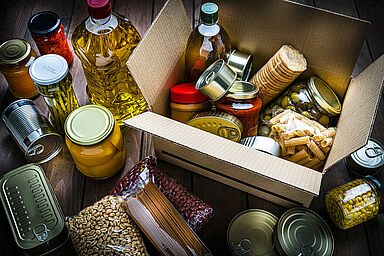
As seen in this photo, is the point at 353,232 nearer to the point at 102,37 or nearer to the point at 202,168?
the point at 202,168

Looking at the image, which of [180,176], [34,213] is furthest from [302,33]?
[34,213]

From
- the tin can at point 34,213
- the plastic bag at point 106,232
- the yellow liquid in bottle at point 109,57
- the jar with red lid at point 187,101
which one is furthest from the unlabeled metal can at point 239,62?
the tin can at point 34,213

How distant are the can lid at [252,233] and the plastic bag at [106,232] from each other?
0.22 metres

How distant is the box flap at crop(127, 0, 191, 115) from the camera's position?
2.97ft

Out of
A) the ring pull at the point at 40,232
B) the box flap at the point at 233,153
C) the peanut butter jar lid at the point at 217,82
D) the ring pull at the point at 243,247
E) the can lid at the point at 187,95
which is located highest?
the peanut butter jar lid at the point at 217,82

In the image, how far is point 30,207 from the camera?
893mm

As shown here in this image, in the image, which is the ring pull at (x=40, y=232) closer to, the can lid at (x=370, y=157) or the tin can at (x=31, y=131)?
the tin can at (x=31, y=131)

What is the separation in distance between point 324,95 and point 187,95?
1.31 ft

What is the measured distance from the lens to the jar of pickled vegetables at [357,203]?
2.97 ft

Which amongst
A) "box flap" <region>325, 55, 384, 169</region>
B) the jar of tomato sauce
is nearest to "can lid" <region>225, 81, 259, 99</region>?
the jar of tomato sauce

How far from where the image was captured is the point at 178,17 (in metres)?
1.04

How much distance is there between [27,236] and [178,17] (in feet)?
2.27

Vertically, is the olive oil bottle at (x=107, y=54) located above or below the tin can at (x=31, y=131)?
Answer: above

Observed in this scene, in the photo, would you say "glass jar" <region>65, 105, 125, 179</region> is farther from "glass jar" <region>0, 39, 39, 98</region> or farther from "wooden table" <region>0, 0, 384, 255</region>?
"glass jar" <region>0, 39, 39, 98</region>
